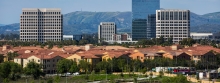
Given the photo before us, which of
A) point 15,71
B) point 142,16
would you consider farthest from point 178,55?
point 142,16

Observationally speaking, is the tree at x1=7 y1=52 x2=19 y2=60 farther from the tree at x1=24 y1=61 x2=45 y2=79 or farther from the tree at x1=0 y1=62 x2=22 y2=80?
the tree at x1=24 y1=61 x2=45 y2=79

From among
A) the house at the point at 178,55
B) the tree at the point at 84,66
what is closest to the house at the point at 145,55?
the house at the point at 178,55

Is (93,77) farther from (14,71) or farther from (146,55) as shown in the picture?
(146,55)

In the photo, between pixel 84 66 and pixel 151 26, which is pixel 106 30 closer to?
pixel 151 26

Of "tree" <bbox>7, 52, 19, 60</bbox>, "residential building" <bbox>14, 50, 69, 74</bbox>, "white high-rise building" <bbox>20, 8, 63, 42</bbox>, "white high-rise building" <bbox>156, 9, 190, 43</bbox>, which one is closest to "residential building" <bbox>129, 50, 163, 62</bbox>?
"residential building" <bbox>14, 50, 69, 74</bbox>

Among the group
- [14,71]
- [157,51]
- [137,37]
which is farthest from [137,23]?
[14,71]
